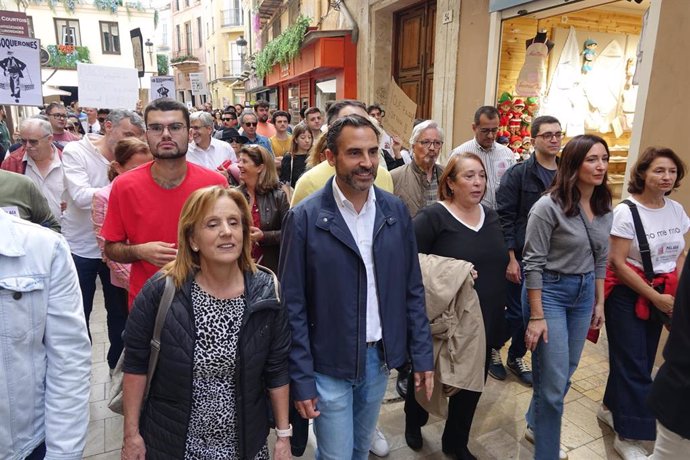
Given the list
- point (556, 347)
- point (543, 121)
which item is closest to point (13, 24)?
point (543, 121)

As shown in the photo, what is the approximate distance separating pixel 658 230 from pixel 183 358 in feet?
9.99

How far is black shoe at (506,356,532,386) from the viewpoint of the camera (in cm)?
410

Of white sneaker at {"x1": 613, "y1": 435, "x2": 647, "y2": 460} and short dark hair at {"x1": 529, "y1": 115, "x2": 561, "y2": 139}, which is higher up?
short dark hair at {"x1": 529, "y1": 115, "x2": 561, "y2": 139}

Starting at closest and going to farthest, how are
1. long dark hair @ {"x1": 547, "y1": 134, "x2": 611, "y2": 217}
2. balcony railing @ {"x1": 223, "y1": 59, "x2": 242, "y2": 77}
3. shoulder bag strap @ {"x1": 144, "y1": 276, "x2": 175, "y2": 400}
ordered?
shoulder bag strap @ {"x1": 144, "y1": 276, "x2": 175, "y2": 400}, long dark hair @ {"x1": 547, "y1": 134, "x2": 611, "y2": 217}, balcony railing @ {"x1": 223, "y1": 59, "x2": 242, "y2": 77}

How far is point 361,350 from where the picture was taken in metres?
2.09

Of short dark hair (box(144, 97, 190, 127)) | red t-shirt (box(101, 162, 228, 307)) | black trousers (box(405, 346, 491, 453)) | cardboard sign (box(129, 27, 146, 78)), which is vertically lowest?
black trousers (box(405, 346, 491, 453))

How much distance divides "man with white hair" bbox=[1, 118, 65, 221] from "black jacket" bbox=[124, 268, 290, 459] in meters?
2.97

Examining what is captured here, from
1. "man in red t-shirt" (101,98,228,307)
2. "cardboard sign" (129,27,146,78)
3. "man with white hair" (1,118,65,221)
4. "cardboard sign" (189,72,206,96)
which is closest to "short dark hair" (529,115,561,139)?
"man in red t-shirt" (101,98,228,307)

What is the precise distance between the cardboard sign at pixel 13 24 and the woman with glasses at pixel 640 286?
7.59 meters

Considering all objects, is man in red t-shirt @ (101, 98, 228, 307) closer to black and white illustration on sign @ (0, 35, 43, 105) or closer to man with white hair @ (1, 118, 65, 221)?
man with white hair @ (1, 118, 65, 221)

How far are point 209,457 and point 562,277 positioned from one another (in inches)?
87.0

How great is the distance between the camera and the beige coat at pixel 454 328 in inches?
104

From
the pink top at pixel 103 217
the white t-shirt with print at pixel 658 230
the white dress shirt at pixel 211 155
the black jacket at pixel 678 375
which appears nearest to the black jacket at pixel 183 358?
the pink top at pixel 103 217

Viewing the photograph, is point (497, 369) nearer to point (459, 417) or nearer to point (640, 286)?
point (459, 417)
